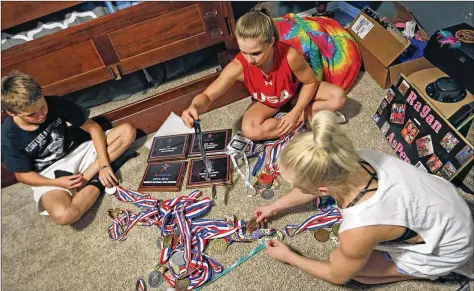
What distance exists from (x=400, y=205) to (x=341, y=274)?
27cm

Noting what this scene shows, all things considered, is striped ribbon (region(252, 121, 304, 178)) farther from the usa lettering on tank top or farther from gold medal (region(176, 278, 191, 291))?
gold medal (region(176, 278, 191, 291))

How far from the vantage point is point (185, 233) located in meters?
1.30

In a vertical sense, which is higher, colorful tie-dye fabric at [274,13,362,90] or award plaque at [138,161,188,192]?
colorful tie-dye fabric at [274,13,362,90]

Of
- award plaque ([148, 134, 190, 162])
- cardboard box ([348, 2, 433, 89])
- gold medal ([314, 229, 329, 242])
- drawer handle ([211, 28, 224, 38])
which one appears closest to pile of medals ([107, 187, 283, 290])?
gold medal ([314, 229, 329, 242])

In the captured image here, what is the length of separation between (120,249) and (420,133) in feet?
4.38

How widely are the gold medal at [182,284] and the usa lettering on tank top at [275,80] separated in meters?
0.87

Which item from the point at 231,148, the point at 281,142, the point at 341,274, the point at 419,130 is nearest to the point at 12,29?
the point at 231,148

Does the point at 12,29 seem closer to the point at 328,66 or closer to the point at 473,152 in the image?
the point at 328,66

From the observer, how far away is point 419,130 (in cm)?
132

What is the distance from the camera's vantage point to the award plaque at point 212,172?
1.48 metres

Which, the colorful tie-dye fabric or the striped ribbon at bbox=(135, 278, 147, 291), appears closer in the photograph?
the striped ribbon at bbox=(135, 278, 147, 291)

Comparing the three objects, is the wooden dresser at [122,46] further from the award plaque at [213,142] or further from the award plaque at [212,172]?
the award plaque at [212,172]

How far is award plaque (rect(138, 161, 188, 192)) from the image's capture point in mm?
1517

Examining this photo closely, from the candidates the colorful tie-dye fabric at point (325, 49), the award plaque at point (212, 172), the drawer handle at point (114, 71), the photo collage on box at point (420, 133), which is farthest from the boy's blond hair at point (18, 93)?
the photo collage on box at point (420, 133)
